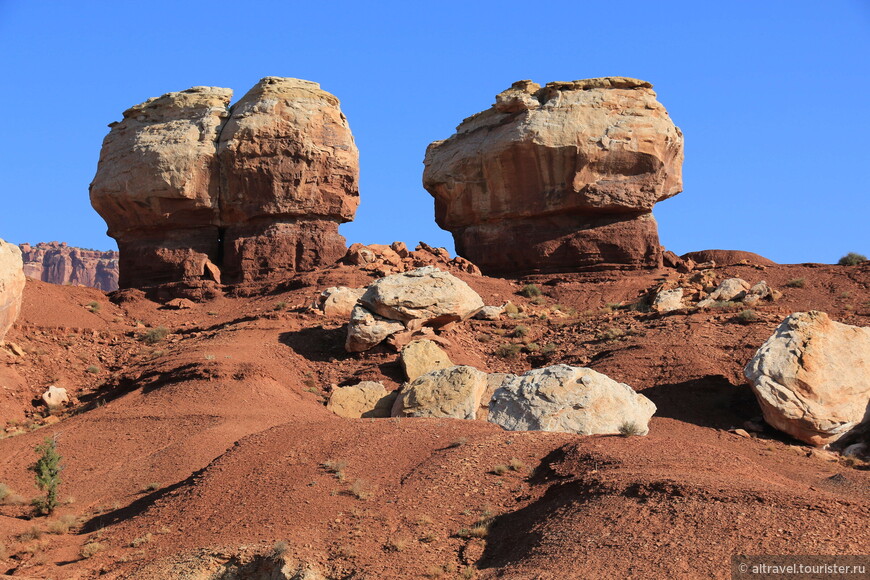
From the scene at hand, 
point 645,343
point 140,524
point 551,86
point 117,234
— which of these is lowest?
point 140,524

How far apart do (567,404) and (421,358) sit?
518 centimetres

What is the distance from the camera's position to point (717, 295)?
78.9 ft

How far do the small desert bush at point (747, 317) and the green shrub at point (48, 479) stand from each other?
13.8 m

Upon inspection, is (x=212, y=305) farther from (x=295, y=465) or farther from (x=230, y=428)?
(x=295, y=465)

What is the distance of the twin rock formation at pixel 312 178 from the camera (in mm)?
27016

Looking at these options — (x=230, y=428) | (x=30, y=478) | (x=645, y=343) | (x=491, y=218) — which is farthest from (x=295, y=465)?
(x=491, y=218)

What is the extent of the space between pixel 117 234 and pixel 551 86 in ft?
43.9

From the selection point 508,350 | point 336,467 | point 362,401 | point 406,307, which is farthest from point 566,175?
point 336,467

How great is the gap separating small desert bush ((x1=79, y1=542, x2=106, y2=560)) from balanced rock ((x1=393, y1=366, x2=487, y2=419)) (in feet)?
20.8

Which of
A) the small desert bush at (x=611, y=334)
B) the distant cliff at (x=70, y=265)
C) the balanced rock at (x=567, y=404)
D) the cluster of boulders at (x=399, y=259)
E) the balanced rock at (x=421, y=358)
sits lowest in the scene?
the balanced rock at (x=567, y=404)

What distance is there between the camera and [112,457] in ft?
48.8

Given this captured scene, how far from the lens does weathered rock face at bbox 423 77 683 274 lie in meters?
27.2

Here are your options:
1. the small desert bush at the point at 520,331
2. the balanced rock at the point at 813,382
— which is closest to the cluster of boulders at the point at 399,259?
the small desert bush at the point at 520,331

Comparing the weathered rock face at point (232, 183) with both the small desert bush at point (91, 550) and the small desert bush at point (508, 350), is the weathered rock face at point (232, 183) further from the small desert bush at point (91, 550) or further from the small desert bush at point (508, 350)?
the small desert bush at point (91, 550)
